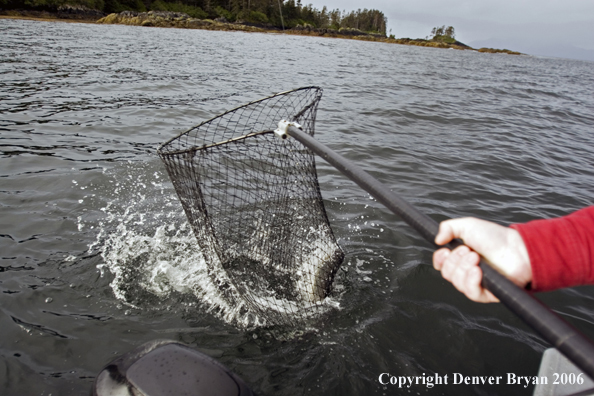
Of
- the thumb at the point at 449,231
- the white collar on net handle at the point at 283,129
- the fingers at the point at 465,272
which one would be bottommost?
the fingers at the point at 465,272

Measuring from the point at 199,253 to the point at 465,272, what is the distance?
3.54 metres

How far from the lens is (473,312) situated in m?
3.67

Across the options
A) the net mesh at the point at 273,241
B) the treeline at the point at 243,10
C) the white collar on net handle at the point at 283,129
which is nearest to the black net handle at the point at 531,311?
the white collar on net handle at the point at 283,129

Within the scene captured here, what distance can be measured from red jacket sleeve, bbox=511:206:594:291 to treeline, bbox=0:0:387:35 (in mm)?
46265

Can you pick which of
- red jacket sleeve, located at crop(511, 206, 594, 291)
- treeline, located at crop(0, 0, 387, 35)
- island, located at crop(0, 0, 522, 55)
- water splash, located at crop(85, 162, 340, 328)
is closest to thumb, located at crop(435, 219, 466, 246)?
red jacket sleeve, located at crop(511, 206, 594, 291)

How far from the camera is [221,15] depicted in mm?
91312

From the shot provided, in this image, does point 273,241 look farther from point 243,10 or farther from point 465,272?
point 243,10

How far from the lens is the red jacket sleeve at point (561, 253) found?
140cm

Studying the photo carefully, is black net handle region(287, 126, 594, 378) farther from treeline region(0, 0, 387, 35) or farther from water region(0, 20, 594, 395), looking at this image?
treeline region(0, 0, 387, 35)

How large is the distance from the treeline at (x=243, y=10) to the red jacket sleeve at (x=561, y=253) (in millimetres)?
46265

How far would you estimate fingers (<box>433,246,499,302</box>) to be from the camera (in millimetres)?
1369

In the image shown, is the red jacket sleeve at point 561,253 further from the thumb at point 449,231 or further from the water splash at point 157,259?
the water splash at point 157,259

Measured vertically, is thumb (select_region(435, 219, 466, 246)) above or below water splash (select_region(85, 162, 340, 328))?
above

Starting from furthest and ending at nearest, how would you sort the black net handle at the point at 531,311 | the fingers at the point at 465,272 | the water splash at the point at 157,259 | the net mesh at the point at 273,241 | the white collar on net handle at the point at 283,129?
1. the water splash at the point at 157,259
2. the net mesh at the point at 273,241
3. the white collar on net handle at the point at 283,129
4. the fingers at the point at 465,272
5. the black net handle at the point at 531,311
